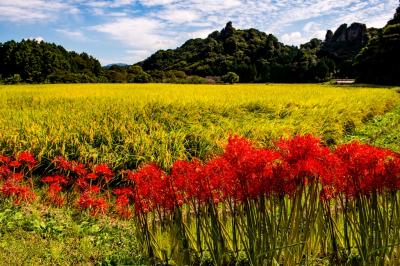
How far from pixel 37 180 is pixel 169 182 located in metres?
4.98

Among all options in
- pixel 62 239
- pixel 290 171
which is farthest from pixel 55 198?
pixel 290 171

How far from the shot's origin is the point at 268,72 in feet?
213

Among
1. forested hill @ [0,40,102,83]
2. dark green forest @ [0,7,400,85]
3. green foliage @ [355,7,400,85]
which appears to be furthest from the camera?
forested hill @ [0,40,102,83]

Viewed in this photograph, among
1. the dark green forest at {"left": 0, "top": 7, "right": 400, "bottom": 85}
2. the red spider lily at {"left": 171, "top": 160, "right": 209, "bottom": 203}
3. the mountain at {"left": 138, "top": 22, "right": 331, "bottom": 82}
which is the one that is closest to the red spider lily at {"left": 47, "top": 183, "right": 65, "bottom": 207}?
the red spider lily at {"left": 171, "top": 160, "right": 209, "bottom": 203}

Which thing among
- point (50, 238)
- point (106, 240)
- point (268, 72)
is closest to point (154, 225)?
point (106, 240)

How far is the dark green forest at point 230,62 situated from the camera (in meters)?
45.6

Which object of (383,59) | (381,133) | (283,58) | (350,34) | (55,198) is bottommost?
(381,133)

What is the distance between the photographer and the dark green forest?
149ft

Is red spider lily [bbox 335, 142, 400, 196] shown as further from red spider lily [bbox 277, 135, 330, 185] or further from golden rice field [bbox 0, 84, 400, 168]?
golden rice field [bbox 0, 84, 400, 168]

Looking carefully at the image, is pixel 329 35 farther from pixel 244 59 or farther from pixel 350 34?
pixel 244 59

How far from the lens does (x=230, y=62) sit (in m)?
73.9

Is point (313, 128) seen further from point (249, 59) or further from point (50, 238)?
point (249, 59)

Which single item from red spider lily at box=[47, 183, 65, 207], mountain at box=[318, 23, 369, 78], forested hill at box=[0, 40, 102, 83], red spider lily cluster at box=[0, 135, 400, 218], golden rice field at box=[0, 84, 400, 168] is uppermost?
mountain at box=[318, 23, 369, 78]

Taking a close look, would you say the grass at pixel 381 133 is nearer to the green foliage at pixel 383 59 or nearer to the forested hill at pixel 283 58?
the green foliage at pixel 383 59
